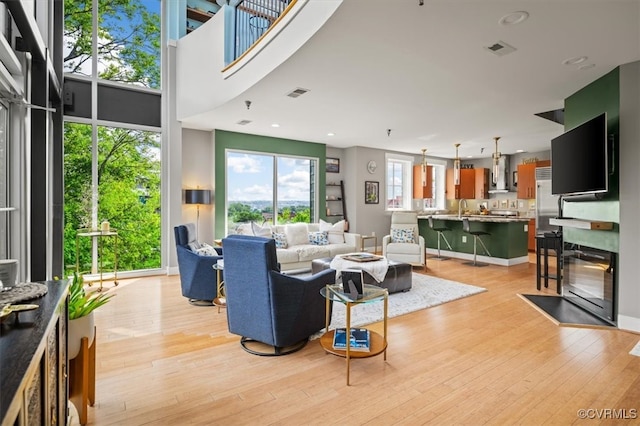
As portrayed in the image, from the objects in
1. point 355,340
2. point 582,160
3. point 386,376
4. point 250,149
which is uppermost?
point 250,149

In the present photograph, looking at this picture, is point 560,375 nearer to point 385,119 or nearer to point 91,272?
point 385,119

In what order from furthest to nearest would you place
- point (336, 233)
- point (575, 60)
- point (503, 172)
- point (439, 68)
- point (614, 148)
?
point (503, 172)
point (336, 233)
point (439, 68)
point (614, 148)
point (575, 60)

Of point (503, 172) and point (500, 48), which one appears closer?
point (500, 48)

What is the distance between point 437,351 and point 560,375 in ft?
2.79

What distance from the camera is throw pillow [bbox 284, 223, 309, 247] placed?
6391mm

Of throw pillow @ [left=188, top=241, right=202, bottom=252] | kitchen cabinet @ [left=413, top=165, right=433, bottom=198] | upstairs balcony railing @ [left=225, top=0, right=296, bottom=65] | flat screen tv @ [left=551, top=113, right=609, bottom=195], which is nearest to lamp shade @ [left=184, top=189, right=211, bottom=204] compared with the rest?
throw pillow @ [left=188, top=241, right=202, bottom=252]

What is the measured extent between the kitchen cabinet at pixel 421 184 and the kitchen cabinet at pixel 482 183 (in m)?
1.58

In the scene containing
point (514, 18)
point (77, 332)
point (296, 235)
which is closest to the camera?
point (77, 332)

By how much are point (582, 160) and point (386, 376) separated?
3234 millimetres

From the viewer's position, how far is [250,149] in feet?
23.3

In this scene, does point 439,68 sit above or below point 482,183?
above

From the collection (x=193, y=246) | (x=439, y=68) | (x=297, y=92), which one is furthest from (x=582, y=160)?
(x=193, y=246)

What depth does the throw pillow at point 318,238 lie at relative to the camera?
257 inches

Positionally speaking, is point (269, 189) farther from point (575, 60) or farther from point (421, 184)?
point (575, 60)
